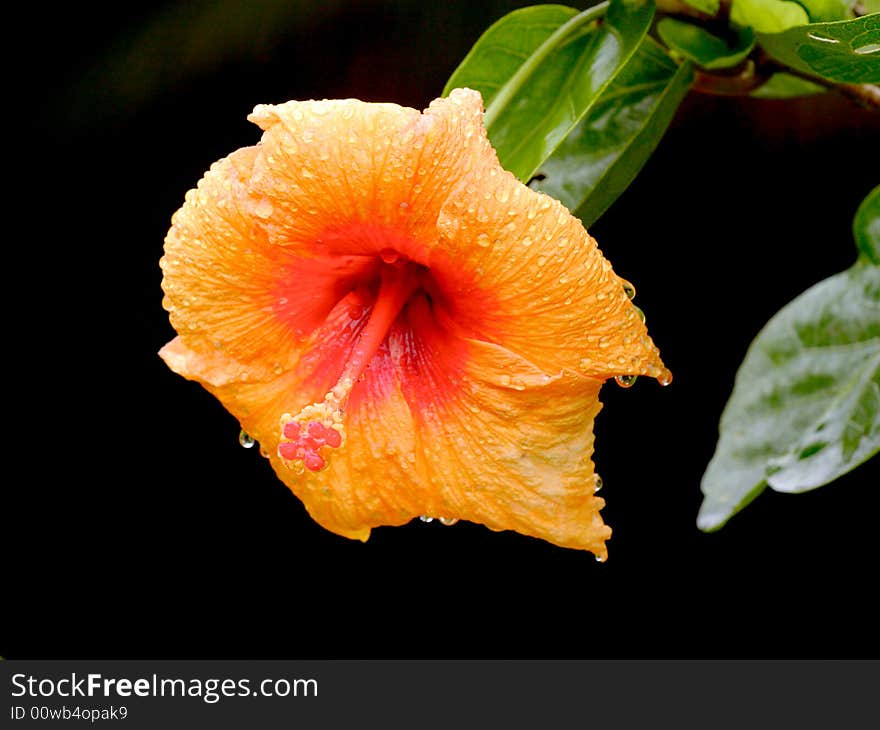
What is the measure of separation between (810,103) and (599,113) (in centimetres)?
90

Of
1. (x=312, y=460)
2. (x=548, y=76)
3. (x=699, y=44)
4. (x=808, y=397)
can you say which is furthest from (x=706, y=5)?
(x=312, y=460)

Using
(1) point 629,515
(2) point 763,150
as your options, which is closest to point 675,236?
(2) point 763,150

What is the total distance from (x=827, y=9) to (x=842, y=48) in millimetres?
124

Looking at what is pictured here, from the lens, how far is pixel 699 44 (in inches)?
34.9

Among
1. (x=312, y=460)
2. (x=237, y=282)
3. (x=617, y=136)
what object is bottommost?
(x=312, y=460)

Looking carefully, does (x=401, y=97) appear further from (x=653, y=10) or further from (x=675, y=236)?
(x=653, y=10)

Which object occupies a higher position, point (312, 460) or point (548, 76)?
point (548, 76)

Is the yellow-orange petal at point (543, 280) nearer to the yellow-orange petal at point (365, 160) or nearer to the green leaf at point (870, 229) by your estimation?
the yellow-orange petal at point (365, 160)

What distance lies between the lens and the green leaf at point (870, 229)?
940mm

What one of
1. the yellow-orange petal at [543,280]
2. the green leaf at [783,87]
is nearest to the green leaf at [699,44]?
the green leaf at [783,87]

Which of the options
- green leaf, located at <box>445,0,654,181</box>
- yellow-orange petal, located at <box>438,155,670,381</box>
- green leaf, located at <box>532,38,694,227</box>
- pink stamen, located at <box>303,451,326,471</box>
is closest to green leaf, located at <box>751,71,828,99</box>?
green leaf, located at <box>532,38,694,227</box>

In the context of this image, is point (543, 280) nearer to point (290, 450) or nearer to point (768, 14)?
point (290, 450)

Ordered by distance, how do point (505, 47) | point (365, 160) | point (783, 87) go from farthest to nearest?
point (783, 87) < point (505, 47) < point (365, 160)

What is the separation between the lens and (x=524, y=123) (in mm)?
834
